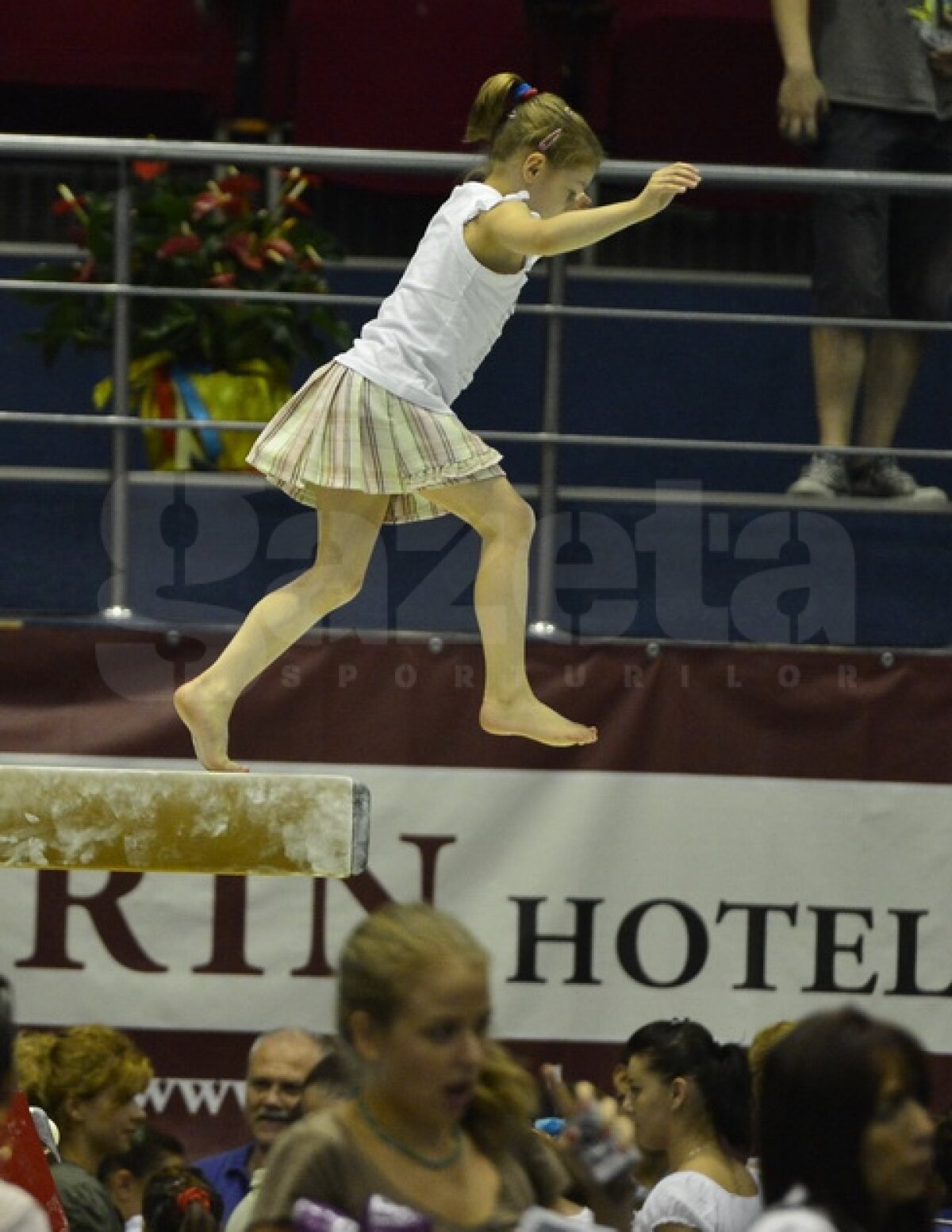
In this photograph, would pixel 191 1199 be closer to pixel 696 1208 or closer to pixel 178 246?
pixel 696 1208

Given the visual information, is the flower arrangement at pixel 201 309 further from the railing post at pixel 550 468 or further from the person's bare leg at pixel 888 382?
the person's bare leg at pixel 888 382

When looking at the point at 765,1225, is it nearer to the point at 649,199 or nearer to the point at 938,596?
the point at 649,199

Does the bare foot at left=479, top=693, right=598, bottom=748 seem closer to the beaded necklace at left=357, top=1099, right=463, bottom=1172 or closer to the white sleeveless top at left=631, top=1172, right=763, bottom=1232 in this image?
the white sleeveless top at left=631, top=1172, right=763, bottom=1232

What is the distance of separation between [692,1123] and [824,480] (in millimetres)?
1852

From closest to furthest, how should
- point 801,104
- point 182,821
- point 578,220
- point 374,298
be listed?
→ 1. point 578,220
2. point 182,821
3. point 374,298
4. point 801,104

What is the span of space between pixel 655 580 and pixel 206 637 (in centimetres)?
101

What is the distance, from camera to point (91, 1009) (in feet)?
17.3

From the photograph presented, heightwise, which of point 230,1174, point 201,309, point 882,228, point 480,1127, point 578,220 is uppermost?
point 882,228

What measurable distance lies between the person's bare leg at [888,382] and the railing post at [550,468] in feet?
2.51

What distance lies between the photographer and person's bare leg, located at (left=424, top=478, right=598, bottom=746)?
4.04 m

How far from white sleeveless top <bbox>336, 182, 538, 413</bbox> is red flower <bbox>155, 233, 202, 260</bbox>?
4.83 feet

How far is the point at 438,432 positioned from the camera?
13.2ft

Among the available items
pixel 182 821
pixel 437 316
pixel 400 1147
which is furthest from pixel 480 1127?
pixel 437 316

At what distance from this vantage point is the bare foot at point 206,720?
4.04 metres
